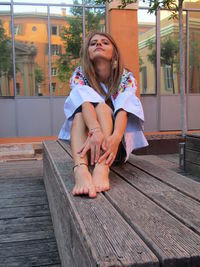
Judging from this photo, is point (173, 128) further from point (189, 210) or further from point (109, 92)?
point (189, 210)

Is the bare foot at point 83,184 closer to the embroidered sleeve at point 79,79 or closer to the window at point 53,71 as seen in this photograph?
the embroidered sleeve at point 79,79

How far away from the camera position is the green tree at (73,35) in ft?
28.4

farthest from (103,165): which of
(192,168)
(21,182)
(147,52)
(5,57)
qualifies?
(147,52)

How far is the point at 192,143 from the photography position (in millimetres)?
4191

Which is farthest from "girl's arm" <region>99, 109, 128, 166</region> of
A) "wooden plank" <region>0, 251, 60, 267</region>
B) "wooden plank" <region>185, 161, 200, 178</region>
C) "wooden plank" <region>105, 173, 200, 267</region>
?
"wooden plank" <region>185, 161, 200, 178</region>

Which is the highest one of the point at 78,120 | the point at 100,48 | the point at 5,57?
the point at 5,57

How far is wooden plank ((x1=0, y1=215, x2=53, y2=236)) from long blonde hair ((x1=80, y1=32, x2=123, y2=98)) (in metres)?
1.15

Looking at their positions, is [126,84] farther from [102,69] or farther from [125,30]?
[125,30]

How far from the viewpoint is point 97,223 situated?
1.29 metres

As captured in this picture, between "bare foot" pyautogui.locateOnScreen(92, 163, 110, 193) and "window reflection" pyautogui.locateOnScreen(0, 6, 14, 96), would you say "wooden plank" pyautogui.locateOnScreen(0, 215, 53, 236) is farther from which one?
"window reflection" pyautogui.locateOnScreen(0, 6, 14, 96)

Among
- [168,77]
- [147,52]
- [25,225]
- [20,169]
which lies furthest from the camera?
[168,77]

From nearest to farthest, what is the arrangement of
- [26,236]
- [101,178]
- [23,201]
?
1. [101,178]
2. [26,236]
3. [23,201]

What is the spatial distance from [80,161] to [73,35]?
7.24 m

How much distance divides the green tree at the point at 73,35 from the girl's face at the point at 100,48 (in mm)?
6230
